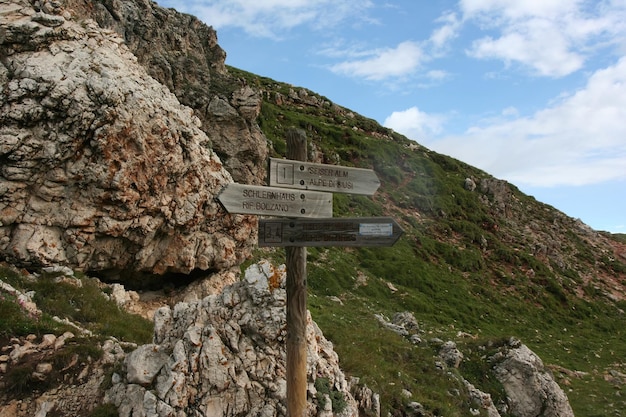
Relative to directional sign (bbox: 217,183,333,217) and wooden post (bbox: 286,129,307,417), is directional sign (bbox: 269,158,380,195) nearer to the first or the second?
directional sign (bbox: 217,183,333,217)

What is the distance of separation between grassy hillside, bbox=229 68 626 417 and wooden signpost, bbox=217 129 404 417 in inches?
215

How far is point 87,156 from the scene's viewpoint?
15.0m

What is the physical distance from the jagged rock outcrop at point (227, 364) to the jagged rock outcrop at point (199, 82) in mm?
22069

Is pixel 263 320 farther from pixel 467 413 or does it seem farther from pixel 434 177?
pixel 434 177

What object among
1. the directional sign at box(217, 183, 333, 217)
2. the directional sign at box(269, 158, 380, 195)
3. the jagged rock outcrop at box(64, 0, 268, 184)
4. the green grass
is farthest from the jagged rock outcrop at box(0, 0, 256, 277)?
the jagged rock outcrop at box(64, 0, 268, 184)

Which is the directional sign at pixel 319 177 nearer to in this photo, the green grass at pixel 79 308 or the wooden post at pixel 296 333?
the wooden post at pixel 296 333

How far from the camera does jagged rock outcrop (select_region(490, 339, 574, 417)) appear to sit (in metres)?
16.3

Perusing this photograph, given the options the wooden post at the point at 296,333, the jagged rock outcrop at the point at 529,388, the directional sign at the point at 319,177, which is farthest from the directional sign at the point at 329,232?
the jagged rock outcrop at the point at 529,388

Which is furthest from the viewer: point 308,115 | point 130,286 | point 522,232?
point 308,115

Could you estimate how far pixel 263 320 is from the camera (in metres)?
10.3

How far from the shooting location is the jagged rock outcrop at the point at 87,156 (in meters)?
14.2

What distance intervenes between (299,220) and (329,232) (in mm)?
577

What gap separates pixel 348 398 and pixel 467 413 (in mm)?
5990

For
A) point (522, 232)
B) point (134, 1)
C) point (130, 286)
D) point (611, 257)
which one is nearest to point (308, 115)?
Answer: point (522, 232)
